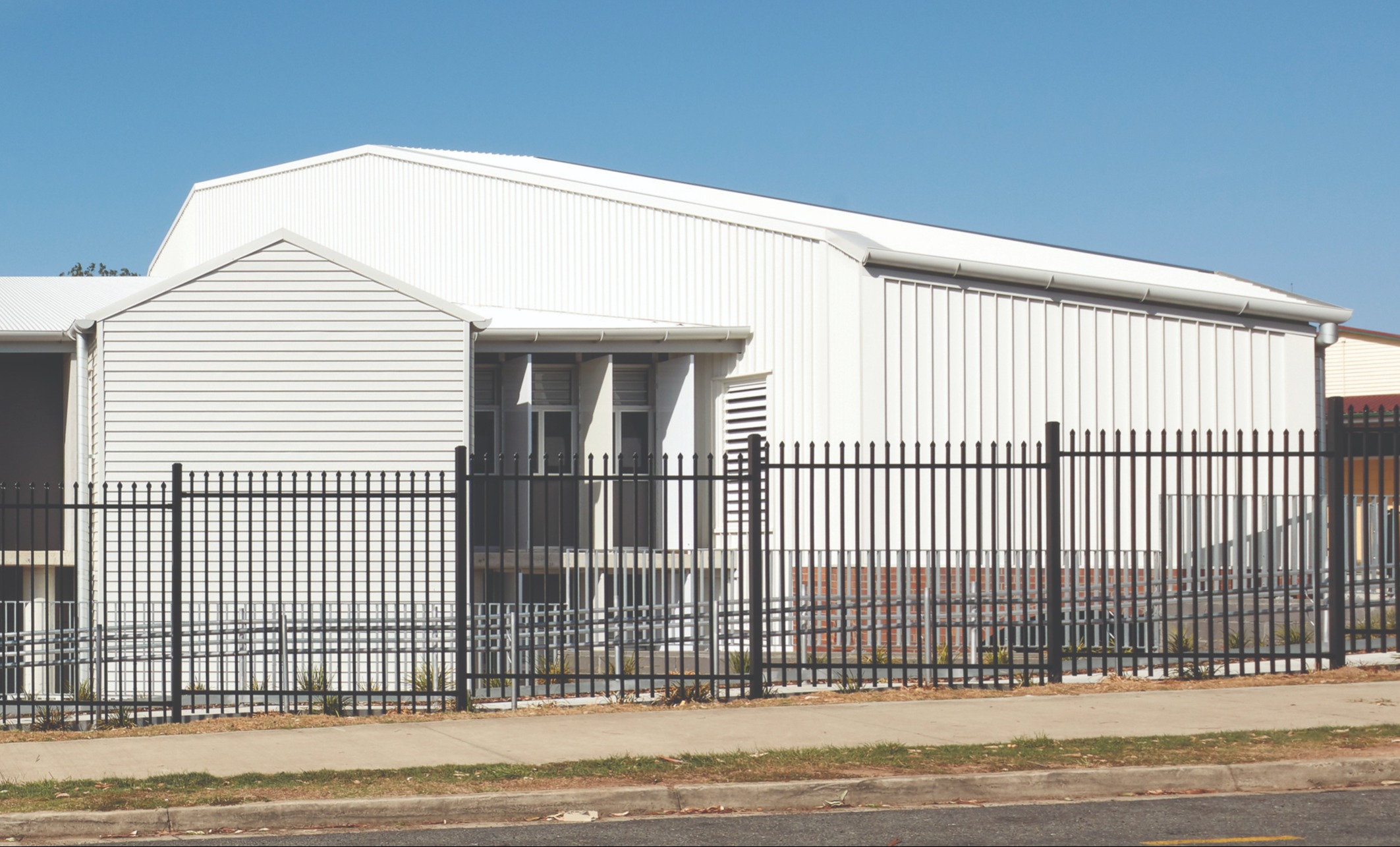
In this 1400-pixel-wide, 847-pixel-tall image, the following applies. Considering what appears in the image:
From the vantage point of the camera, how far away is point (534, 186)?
24.5m

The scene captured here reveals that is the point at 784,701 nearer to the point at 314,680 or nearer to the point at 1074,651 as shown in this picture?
the point at 1074,651

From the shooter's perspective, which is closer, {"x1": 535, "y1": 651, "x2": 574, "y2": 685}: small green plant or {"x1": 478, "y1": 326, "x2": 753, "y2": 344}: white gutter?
{"x1": 535, "y1": 651, "x2": 574, "y2": 685}: small green plant

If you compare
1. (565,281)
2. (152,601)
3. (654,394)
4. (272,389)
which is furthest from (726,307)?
(152,601)

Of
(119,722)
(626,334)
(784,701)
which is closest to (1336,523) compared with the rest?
(784,701)

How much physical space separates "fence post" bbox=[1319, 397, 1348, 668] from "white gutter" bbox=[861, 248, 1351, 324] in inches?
223

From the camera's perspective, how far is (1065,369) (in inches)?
741

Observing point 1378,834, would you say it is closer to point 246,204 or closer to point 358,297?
point 358,297

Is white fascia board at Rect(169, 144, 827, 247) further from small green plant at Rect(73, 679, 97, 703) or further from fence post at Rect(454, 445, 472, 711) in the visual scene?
small green plant at Rect(73, 679, 97, 703)

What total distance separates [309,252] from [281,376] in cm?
159

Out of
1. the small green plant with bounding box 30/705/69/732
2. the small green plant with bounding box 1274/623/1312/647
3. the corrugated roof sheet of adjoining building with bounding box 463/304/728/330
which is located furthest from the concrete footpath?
the corrugated roof sheet of adjoining building with bounding box 463/304/728/330

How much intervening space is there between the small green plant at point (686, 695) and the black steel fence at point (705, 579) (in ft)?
0.28

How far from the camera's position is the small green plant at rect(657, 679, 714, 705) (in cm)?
1223

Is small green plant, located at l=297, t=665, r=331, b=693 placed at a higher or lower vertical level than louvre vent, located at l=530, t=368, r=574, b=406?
lower

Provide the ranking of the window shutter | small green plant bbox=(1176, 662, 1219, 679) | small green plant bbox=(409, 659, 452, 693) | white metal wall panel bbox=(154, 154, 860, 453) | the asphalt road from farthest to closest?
the window shutter → white metal wall panel bbox=(154, 154, 860, 453) → small green plant bbox=(1176, 662, 1219, 679) → small green plant bbox=(409, 659, 452, 693) → the asphalt road
